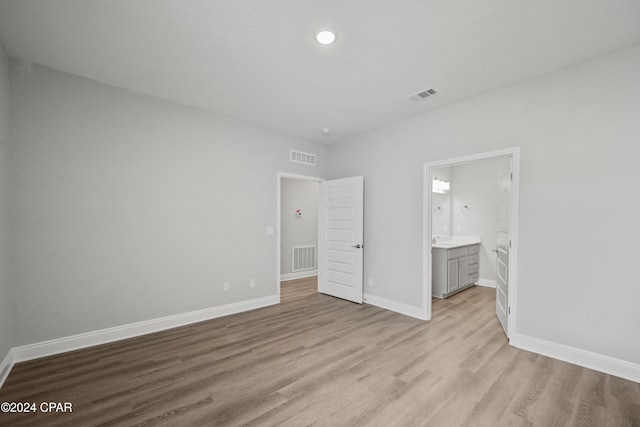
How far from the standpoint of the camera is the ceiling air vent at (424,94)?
3.20 m

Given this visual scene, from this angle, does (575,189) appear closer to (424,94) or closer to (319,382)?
(424,94)

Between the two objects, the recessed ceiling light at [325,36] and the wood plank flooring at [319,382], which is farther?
the recessed ceiling light at [325,36]

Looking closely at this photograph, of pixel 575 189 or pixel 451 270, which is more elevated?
pixel 575 189

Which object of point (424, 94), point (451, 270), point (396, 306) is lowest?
point (396, 306)

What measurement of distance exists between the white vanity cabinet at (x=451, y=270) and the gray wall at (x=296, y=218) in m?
3.11

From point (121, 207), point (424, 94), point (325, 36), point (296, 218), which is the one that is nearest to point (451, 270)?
point (424, 94)

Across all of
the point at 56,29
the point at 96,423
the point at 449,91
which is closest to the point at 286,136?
the point at 449,91

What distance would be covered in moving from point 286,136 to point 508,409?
14.6 ft

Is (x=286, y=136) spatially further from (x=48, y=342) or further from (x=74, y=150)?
(x=48, y=342)

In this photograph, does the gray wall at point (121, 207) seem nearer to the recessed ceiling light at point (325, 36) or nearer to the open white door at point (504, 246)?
the recessed ceiling light at point (325, 36)

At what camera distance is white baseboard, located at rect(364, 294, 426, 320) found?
387cm

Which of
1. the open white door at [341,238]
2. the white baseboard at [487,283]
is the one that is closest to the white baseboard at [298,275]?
the open white door at [341,238]

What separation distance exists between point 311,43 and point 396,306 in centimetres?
369

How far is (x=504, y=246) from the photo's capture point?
11.4 ft
